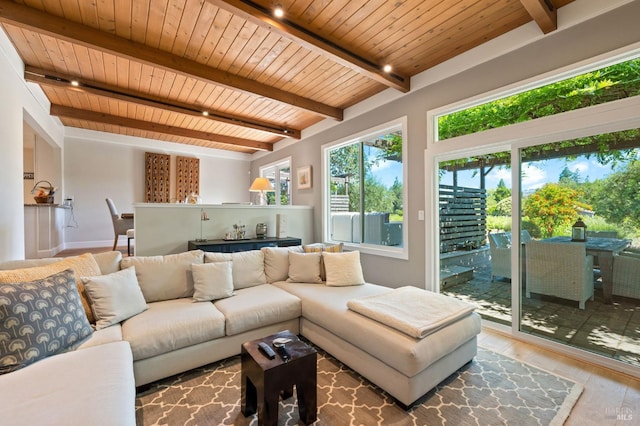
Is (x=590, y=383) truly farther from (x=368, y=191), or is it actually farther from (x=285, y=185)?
(x=285, y=185)

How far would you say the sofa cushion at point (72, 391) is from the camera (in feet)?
3.60

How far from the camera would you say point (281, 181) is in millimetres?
6777

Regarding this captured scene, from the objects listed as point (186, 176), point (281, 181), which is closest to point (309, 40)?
point (281, 181)

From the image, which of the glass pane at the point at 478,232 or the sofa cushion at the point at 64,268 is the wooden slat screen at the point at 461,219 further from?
the sofa cushion at the point at 64,268

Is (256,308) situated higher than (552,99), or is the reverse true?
(552,99)

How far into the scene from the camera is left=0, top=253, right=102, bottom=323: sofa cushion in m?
1.82

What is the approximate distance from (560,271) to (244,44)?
3721 mm

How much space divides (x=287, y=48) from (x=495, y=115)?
2.25 metres

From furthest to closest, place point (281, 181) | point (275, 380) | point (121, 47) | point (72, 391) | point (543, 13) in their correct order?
point (281, 181) < point (121, 47) < point (543, 13) < point (275, 380) < point (72, 391)

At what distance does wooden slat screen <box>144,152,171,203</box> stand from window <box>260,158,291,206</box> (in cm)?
241

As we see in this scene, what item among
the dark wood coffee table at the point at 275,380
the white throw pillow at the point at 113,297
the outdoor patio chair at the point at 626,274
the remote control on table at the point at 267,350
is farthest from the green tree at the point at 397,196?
the white throw pillow at the point at 113,297

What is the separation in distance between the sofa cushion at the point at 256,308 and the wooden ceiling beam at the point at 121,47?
2475mm

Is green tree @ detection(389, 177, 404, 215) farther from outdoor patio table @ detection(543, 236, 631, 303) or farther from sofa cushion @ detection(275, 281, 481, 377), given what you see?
outdoor patio table @ detection(543, 236, 631, 303)

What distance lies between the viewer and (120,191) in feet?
20.9
